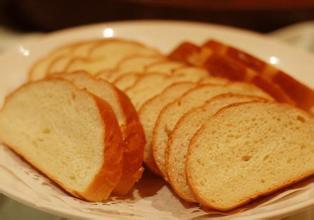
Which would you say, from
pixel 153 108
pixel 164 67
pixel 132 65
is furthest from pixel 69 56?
pixel 153 108

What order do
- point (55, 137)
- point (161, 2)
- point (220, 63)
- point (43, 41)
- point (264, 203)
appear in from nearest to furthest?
1. point (264, 203)
2. point (55, 137)
3. point (220, 63)
4. point (43, 41)
5. point (161, 2)

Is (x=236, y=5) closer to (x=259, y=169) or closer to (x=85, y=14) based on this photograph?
(x=85, y=14)

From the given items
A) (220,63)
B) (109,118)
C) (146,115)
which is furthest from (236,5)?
(109,118)

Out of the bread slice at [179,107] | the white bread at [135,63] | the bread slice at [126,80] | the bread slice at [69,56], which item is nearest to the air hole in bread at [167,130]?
the bread slice at [179,107]

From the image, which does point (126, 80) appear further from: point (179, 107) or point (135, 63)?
point (179, 107)

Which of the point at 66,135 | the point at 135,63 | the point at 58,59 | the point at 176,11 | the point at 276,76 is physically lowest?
the point at 66,135

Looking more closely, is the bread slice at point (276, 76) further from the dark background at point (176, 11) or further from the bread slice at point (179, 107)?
the dark background at point (176, 11)
